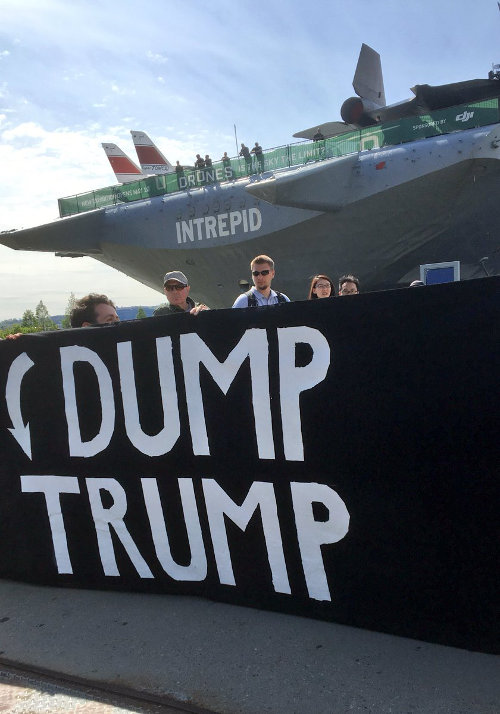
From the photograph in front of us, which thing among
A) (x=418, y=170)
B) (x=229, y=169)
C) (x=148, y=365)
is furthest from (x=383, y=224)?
(x=148, y=365)

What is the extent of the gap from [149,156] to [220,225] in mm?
9412

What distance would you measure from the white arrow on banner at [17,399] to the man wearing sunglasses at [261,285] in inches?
64.8

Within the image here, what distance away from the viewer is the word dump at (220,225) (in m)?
17.1

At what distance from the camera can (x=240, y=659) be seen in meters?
2.25

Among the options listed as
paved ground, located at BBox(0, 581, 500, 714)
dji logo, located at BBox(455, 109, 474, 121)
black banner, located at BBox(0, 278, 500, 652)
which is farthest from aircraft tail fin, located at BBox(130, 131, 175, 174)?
paved ground, located at BBox(0, 581, 500, 714)

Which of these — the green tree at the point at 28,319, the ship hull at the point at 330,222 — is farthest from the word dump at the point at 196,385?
the green tree at the point at 28,319

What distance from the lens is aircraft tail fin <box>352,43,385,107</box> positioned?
1889 cm

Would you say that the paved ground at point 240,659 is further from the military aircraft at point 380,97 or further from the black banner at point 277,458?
the military aircraft at point 380,97

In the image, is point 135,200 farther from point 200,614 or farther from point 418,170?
point 200,614

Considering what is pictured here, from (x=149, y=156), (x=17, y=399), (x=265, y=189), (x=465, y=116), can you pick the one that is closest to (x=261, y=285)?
(x=17, y=399)

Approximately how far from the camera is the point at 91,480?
9.78 feet

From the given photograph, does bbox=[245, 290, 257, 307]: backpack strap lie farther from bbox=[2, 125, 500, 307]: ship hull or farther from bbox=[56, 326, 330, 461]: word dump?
bbox=[2, 125, 500, 307]: ship hull

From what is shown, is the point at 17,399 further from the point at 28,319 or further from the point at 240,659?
the point at 28,319

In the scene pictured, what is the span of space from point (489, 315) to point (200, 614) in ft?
6.27
